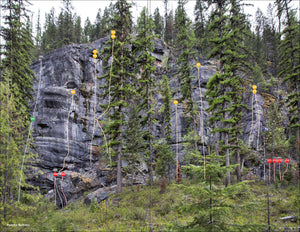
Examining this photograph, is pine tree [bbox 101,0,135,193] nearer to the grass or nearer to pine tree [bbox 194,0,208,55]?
the grass

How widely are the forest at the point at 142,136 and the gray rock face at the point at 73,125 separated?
0.51 ft

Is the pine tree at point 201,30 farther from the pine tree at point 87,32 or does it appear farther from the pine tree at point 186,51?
the pine tree at point 87,32

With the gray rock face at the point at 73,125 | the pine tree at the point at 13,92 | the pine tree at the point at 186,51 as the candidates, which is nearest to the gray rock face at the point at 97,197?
the pine tree at the point at 13,92

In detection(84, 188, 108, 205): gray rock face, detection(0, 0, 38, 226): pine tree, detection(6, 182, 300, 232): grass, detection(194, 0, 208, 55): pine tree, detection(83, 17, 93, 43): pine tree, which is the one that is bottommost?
detection(84, 188, 108, 205): gray rock face

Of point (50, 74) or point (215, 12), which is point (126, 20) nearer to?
point (215, 12)

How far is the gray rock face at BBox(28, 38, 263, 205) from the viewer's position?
2167 centimetres

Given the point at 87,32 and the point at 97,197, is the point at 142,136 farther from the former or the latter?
the point at 87,32

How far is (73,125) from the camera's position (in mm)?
24969

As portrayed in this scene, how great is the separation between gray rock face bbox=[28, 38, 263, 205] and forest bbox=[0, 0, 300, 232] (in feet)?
0.51

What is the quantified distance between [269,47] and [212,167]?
51.6m

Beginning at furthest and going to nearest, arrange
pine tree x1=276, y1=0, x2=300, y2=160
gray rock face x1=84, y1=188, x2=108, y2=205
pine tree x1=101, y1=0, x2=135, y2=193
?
pine tree x1=101, y1=0, x2=135, y2=193 → pine tree x1=276, y1=0, x2=300, y2=160 → gray rock face x1=84, y1=188, x2=108, y2=205

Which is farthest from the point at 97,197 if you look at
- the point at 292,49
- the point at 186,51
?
the point at 292,49

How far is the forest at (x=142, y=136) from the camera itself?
7238mm

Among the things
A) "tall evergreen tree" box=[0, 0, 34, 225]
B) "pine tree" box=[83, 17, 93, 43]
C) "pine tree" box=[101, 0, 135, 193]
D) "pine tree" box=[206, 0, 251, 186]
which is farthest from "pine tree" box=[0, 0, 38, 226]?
"pine tree" box=[83, 17, 93, 43]
